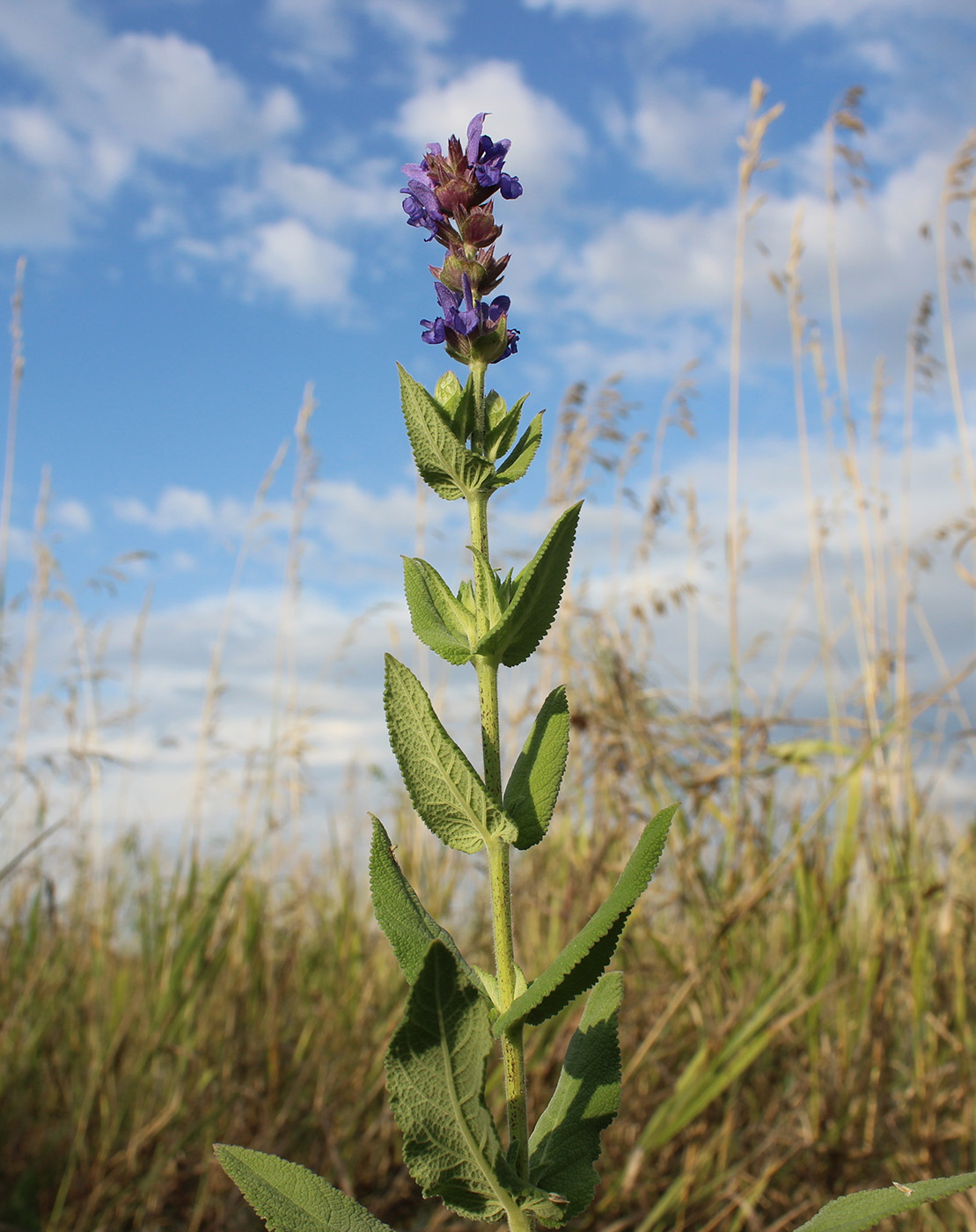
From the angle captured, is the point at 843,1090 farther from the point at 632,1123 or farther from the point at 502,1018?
the point at 502,1018

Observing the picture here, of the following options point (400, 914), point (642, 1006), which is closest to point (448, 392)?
point (400, 914)

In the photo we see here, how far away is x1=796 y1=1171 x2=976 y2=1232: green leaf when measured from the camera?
24.1 inches

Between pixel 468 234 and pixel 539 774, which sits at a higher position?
pixel 468 234

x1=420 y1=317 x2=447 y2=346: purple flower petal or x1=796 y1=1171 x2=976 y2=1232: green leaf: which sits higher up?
x1=420 y1=317 x2=447 y2=346: purple flower petal

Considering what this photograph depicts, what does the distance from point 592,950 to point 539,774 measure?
15 cm

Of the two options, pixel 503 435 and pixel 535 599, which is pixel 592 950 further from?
pixel 503 435

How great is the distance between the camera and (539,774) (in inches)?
29.0

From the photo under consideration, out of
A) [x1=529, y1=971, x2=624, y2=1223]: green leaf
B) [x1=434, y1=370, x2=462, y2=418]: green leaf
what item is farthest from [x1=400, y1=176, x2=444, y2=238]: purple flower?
[x1=529, y1=971, x2=624, y2=1223]: green leaf

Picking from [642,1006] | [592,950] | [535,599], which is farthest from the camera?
[642,1006]

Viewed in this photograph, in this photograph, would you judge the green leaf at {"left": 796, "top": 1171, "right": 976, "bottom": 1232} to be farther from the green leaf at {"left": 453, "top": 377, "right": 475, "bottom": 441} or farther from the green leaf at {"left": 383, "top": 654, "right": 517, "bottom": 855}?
the green leaf at {"left": 453, "top": 377, "right": 475, "bottom": 441}

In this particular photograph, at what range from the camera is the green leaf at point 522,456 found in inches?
30.9

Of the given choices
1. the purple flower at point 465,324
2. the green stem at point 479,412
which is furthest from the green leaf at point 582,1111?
the purple flower at point 465,324

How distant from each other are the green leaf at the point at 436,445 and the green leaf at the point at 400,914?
28cm

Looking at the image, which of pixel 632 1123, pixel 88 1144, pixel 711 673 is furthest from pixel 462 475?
pixel 711 673
